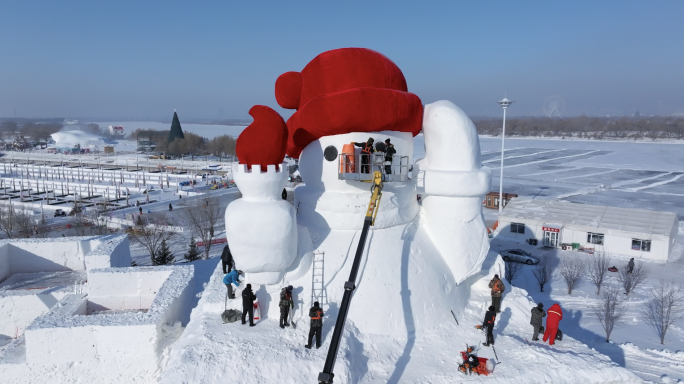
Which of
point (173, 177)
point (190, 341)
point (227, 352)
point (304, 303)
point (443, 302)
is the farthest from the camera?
point (173, 177)

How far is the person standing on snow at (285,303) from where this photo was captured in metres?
8.42

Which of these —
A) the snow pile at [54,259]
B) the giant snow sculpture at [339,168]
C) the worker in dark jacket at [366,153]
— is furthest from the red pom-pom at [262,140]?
the snow pile at [54,259]

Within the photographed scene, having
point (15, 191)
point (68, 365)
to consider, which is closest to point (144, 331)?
point (68, 365)

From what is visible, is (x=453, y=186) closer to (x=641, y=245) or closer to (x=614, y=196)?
(x=641, y=245)

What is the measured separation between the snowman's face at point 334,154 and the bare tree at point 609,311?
9.27 metres

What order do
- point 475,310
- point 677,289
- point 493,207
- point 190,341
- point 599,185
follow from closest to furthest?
point 190,341 → point 475,310 → point 677,289 → point 493,207 → point 599,185

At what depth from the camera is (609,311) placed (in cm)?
1394

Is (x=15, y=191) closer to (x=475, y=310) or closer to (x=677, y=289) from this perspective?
(x=475, y=310)

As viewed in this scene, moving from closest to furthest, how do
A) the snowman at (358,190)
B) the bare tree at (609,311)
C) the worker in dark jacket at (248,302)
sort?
1. the snowman at (358,190)
2. the worker in dark jacket at (248,302)
3. the bare tree at (609,311)

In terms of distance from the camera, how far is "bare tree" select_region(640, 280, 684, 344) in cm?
1398

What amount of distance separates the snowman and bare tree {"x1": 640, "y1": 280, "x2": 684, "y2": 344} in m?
8.36

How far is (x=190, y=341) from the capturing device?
820 cm

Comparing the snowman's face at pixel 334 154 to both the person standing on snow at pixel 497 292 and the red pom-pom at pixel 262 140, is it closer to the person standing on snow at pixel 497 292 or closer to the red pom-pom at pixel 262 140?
the red pom-pom at pixel 262 140

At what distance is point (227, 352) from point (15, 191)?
47985mm
